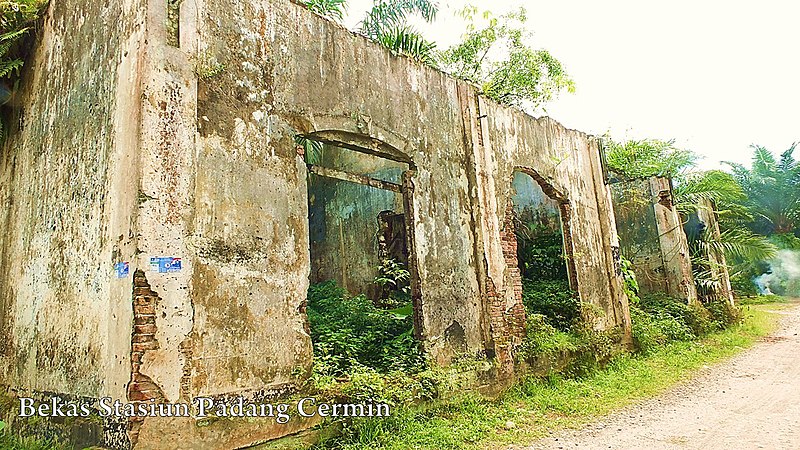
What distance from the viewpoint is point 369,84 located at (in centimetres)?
611

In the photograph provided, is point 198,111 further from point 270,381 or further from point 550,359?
point 550,359

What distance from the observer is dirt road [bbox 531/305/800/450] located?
4.87 meters

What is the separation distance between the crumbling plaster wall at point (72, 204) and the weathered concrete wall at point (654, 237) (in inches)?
425

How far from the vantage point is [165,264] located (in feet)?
13.3

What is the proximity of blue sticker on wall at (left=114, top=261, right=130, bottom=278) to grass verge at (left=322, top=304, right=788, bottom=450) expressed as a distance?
Answer: 2.15 metres

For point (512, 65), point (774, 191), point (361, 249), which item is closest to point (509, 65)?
point (512, 65)

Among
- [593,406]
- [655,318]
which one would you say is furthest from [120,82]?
[655,318]

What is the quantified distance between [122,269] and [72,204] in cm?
123

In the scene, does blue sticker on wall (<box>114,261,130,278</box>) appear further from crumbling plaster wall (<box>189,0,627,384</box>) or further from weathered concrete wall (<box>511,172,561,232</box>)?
weathered concrete wall (<box>511,172,561,232</box>)

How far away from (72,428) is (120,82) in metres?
2.74

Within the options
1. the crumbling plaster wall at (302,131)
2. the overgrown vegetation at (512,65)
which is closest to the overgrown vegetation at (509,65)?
the overgrown vegetation at (512,65)

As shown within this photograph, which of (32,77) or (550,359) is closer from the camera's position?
(32,77)

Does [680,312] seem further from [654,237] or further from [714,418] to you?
[714,418]

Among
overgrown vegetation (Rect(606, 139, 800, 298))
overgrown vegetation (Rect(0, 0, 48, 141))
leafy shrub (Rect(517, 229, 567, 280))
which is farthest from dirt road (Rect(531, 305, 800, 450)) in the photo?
overgrown vegetation (Rect(0, 0, 48, 141))
